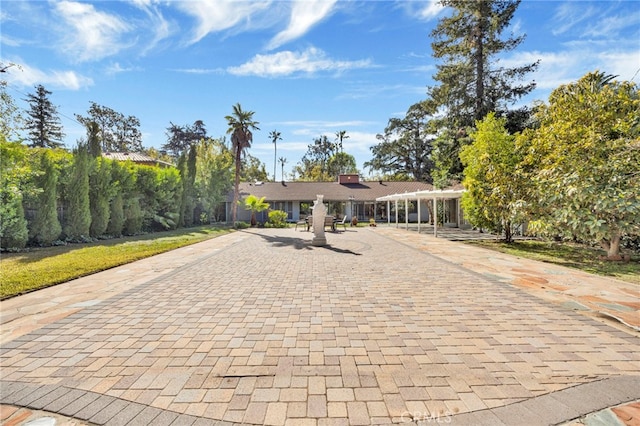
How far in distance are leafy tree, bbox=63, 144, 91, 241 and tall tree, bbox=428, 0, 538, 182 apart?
21837 millimetres

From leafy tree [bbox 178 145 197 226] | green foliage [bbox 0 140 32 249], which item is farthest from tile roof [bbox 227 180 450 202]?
green foliage [bbox 0 140 32 249]

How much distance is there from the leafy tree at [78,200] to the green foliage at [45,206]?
3.40ft

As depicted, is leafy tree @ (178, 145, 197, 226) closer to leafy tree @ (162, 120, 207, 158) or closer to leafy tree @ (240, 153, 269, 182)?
leafy tree @ (240, 153, 269, 182)

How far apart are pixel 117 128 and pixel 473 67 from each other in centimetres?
5569

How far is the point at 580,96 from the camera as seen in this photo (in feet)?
30.1

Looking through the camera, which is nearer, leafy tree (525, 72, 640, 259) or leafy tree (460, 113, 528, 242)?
leafy tree (525, 72, 640, 259)

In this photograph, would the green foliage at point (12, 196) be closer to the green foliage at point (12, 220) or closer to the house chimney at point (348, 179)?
the green foliage at point (12, 220)

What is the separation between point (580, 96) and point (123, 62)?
53.9 ft

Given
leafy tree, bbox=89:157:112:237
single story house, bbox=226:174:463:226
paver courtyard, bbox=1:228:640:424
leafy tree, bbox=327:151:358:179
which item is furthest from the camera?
leafy tree, bbox=327:151:358:179

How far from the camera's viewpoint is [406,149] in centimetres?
4156

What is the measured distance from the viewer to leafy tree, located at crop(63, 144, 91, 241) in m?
12.4

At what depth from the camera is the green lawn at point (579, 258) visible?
23.2 feet

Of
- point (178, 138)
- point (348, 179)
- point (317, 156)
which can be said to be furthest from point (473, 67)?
point (178, 138)

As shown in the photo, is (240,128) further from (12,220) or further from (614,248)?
(614,248)
